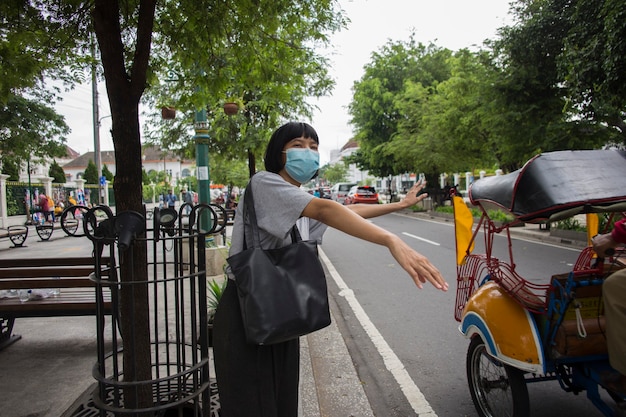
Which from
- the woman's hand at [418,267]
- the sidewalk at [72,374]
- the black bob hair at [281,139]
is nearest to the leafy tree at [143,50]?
the black bob hair at [281,139]

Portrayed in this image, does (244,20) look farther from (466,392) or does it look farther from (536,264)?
(536,264)

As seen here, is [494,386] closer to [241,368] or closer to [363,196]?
[241,368]

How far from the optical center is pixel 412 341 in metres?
4.92

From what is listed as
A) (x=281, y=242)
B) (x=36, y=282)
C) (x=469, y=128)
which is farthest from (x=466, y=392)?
(x=469, y=128)

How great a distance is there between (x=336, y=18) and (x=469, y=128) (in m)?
13.1

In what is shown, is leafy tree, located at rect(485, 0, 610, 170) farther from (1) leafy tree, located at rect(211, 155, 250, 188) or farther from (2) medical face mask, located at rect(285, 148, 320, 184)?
(1) leafy tree, located at rect(211, 155, 250, 188)

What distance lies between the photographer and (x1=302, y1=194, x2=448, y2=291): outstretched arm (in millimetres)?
1408

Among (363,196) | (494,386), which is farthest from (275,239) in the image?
(363,196)

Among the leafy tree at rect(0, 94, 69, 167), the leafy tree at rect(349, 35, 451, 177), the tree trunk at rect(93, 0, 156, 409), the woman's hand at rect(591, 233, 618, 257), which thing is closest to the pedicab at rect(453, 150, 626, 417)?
the woman's hand at rect(591, 233, 618, 257)

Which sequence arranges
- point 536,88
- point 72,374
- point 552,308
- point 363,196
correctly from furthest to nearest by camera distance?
point 363,196, point 536,88, point 72,374, point 552,308

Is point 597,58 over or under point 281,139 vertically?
over

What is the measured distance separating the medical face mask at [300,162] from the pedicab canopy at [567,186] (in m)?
1.45

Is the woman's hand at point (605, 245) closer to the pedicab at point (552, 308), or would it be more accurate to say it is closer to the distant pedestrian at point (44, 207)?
the pedicab at point (552, 308)

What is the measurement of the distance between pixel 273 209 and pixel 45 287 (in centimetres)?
373
